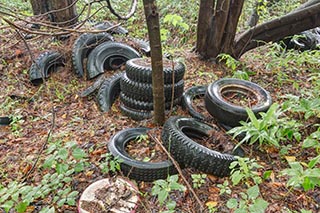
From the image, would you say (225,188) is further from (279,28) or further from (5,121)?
(279,28)

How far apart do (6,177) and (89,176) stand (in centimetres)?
86

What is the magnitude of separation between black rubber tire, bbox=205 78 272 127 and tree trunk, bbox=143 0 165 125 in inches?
22.8

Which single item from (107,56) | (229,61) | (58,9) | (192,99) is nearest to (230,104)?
(192,99)

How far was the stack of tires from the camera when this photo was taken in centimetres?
316

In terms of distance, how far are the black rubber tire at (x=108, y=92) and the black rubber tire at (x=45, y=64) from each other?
124 cm

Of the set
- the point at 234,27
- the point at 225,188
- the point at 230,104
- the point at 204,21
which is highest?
the point at 204,21

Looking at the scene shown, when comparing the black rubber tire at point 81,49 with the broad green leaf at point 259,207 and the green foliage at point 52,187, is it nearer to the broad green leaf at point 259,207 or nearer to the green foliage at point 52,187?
the green foliage at point 52,187

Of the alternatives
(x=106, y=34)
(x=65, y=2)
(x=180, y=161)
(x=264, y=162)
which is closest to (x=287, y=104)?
(x=264, y=162)

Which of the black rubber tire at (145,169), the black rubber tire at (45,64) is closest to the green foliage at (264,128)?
the black rubber tire at (145,169)

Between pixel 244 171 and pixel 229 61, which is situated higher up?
pixel 229 61

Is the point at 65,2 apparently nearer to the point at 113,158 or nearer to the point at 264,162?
the point at 113,158

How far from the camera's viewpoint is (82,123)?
3.38 metres

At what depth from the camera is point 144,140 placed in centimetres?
283

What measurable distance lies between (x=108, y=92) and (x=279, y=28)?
Answer: 3056mm
